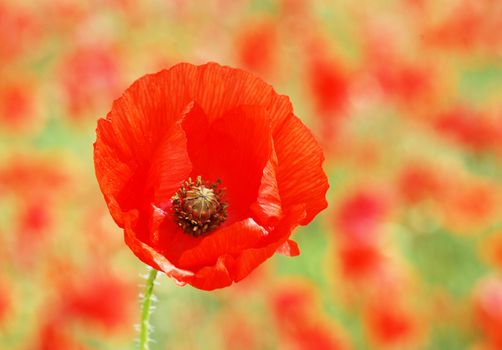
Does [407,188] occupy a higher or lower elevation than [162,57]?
lower

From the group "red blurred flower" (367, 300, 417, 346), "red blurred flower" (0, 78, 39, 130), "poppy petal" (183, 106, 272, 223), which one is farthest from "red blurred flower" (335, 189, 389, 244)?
"poppy petal" (183, 106, 272, 223)

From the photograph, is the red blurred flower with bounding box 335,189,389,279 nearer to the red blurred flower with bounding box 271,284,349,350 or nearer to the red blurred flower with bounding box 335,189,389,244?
the red blurred flower with bounding box 335,189,389,244

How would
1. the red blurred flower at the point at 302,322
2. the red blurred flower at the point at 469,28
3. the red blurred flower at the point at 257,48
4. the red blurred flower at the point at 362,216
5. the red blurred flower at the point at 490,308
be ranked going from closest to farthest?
the red blurred flower at the point at 302,322 → the red blurred flower at the point at 490,308 → the red blurred flower at the point at 362,216 → the red blurred flower at the point at 257,48 → the red blurred flower at the point at 469,28

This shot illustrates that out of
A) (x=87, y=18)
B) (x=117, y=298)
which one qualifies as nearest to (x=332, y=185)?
(x=87, y=18)

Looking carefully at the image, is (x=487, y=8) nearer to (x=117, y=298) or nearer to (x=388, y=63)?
(x=388, y=63)

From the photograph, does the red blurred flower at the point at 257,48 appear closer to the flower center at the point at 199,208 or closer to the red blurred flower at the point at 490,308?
the red blurred flower at the point at 490,308

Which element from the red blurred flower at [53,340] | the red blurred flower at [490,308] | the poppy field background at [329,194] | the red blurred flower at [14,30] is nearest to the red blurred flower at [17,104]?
the poppy field background at [329,194]
